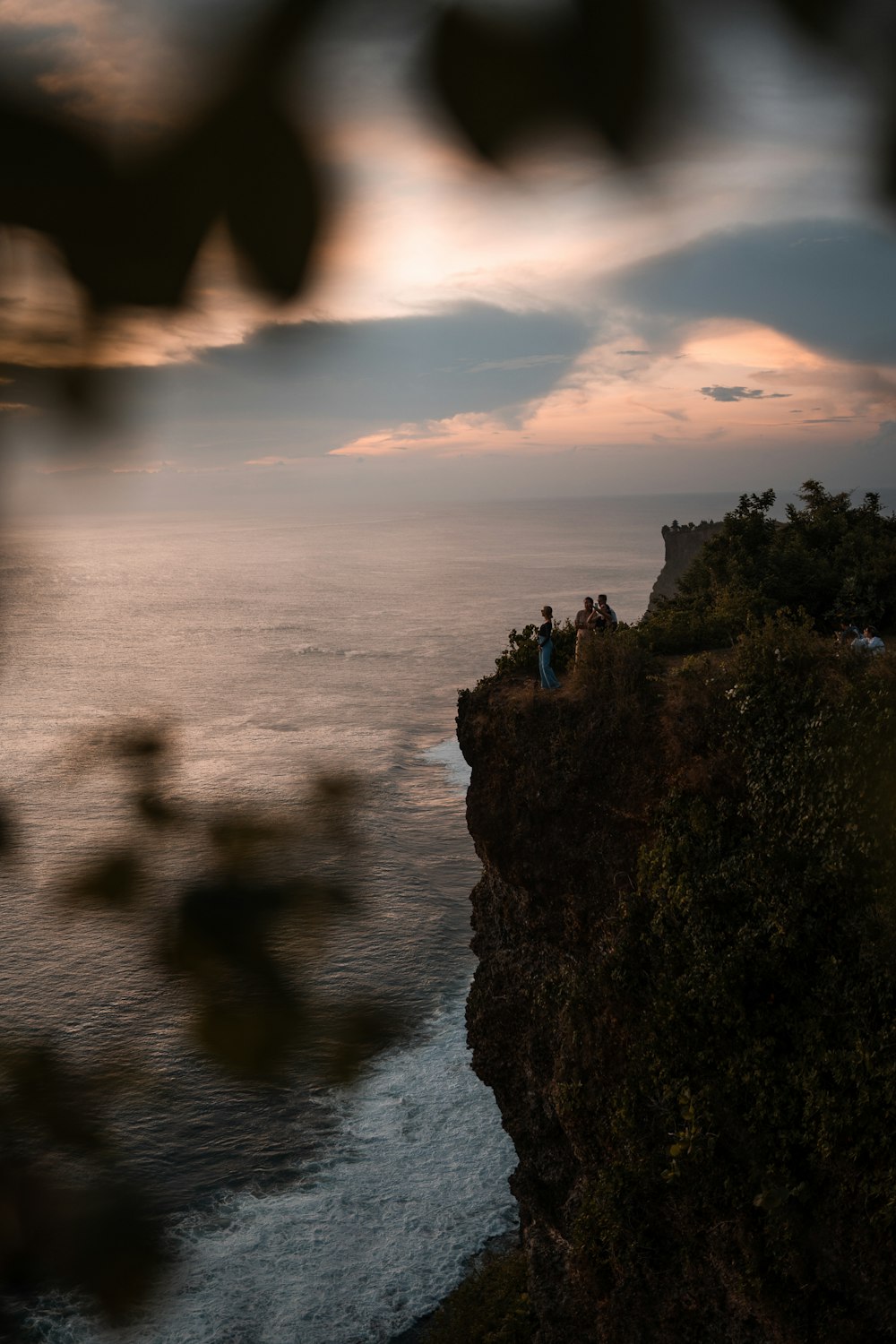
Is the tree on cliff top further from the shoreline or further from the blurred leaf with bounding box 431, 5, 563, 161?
the blurred leaf with bounding box 431, 5, 563, 161

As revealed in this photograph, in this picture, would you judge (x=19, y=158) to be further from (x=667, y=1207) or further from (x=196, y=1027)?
(x=667, y=1207)

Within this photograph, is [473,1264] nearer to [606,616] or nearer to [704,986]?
[704,986]

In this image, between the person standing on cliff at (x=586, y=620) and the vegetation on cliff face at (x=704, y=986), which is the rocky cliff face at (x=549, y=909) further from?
the person standing on cliff at (x=586, y=620)

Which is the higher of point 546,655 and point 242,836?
point 242,836

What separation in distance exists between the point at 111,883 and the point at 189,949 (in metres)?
0.24

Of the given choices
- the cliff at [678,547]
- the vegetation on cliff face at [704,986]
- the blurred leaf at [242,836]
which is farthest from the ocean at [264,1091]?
the cliff at [678,547]

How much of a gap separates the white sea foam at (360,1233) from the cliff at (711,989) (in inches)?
236

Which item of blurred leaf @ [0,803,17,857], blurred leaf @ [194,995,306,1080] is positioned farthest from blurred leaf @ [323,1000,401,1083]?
blurred leaf @ [0,803,17,857]

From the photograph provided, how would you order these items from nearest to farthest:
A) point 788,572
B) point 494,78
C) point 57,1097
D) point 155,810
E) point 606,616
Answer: point 494,78
point 155,810
point 57,1097
point 606,616
point 788,572

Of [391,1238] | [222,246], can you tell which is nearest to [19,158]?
[222,246]

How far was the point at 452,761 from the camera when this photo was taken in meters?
59.3

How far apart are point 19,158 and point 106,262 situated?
0.57 feet

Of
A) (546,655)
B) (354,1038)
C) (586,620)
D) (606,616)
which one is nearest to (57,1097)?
(354,1038)

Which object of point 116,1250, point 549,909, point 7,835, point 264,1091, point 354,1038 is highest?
point 7,835
